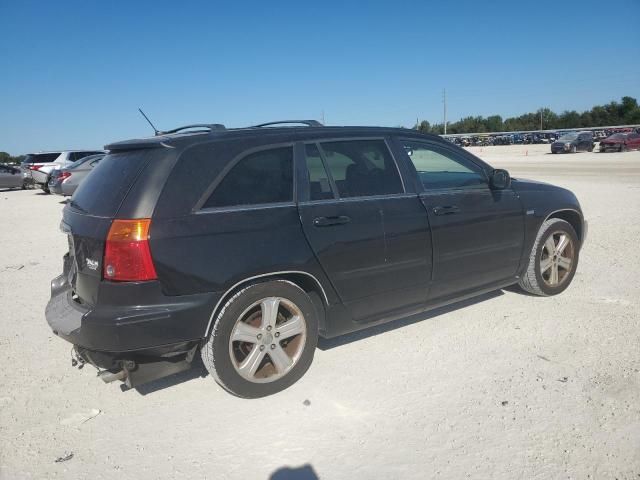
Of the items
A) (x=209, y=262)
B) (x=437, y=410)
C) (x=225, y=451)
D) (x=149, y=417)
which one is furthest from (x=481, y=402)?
(x=149, y=417)

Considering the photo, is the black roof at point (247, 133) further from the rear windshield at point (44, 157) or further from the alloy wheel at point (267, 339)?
the rear windshield at point (44, 157)

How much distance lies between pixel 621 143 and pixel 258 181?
39.8 meters

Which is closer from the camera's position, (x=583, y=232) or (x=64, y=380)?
(x=64, y=380)

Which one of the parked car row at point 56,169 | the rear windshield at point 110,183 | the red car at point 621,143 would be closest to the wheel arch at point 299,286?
the rear windshield at point 110,183

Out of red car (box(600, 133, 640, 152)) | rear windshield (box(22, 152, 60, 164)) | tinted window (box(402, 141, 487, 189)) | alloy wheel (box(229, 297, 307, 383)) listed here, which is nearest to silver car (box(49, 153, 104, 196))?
rear windshield (box(22, 152, 60, 164))

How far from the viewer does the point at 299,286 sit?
331cm

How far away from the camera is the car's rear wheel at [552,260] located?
469cm

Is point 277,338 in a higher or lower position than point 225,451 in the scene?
higher

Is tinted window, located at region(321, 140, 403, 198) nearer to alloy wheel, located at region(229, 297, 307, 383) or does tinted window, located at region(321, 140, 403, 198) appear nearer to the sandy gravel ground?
alloy wheel, located at region(229, 297, 307, 383)

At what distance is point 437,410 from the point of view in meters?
2.96

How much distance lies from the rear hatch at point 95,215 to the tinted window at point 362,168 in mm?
1306

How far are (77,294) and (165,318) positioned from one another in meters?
0.79

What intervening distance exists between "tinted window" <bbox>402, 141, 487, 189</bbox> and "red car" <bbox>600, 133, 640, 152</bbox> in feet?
124

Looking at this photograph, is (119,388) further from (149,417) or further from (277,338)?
(277,338)
